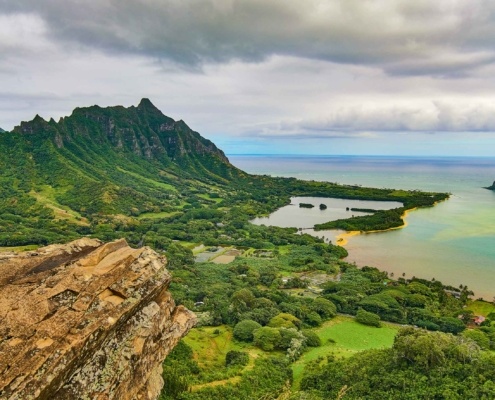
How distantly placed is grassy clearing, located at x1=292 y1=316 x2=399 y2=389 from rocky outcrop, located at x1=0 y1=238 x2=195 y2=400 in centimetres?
2224

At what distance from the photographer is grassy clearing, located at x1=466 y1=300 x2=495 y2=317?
52.8 m

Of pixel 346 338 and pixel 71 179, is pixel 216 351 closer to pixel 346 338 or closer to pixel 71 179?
pixel 346 338

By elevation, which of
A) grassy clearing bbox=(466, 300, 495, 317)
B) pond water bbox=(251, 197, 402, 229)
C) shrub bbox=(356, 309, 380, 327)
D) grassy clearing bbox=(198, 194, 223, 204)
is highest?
grassy clearing bbox=(198, 194, 223, 204)

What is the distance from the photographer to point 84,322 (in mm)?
12906

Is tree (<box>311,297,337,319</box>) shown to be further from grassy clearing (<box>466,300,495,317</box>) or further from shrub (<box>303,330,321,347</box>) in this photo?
grassy clearing (<box>466,300,495,317</box>)

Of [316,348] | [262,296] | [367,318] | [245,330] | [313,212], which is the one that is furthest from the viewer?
[313,212]

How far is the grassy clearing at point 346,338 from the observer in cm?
3784

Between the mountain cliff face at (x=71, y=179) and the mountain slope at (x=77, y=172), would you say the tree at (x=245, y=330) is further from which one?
the mountain slope at (x=77, y=172)

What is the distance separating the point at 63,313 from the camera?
504 inches

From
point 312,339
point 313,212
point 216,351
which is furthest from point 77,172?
point 312,339

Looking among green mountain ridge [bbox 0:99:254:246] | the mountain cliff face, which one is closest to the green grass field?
green mountain ridge [bbox 0:99:254:246]

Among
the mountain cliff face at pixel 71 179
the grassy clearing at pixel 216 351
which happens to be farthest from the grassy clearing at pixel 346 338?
the mountain cliff face at pixel 71 179

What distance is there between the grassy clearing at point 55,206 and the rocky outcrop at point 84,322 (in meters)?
94.4

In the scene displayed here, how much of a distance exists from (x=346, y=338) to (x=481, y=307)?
22.6m
